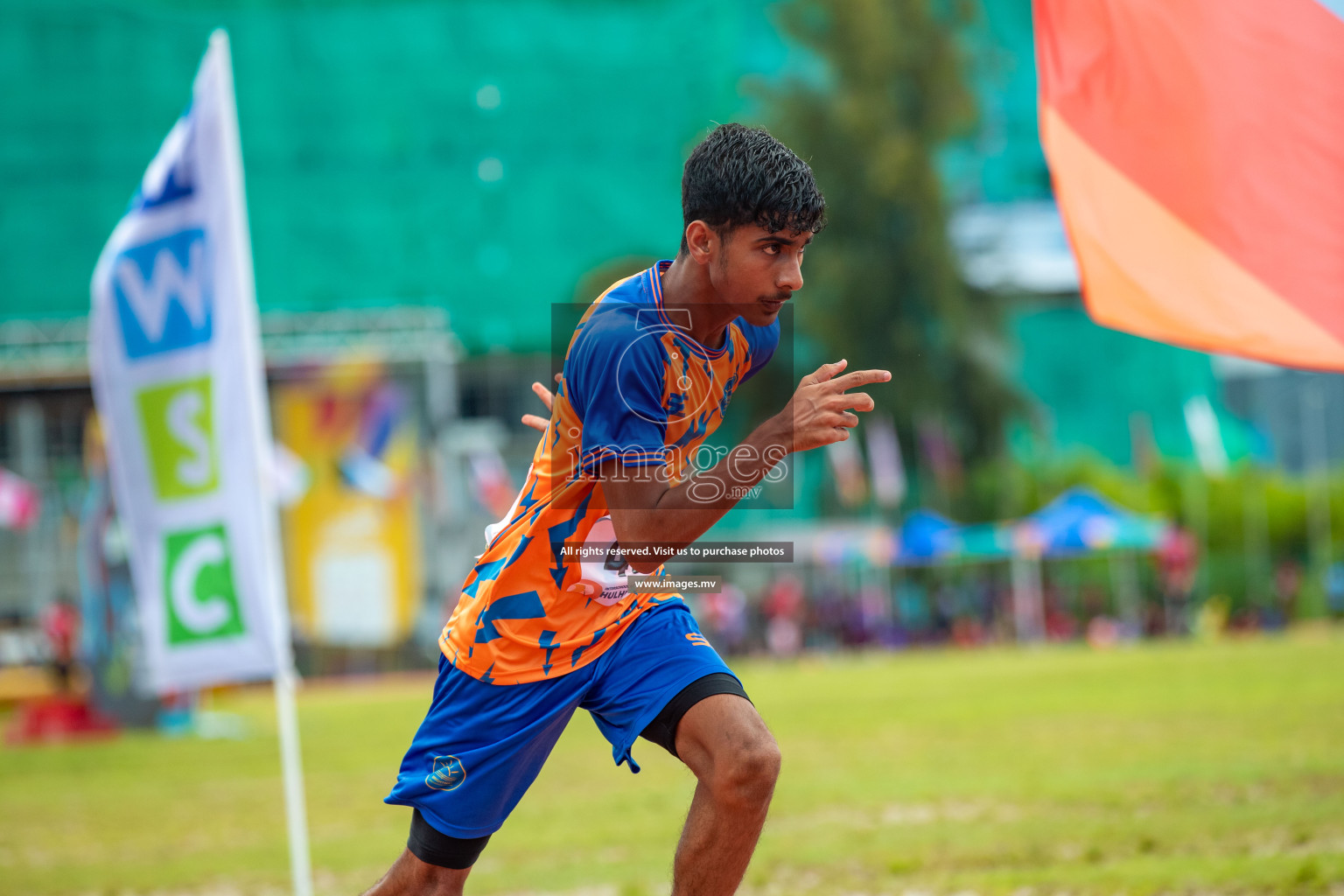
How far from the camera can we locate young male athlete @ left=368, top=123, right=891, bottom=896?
397 centimetres

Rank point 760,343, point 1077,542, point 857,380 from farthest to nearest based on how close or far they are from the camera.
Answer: point 1077,542 < point 760,343 < point 857,380

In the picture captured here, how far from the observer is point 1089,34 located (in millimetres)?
5207

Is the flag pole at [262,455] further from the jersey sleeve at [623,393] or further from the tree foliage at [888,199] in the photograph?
the tree foliage at [888,199]

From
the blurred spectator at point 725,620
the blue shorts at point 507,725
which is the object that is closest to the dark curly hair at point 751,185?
the blue shorts at point 507,725

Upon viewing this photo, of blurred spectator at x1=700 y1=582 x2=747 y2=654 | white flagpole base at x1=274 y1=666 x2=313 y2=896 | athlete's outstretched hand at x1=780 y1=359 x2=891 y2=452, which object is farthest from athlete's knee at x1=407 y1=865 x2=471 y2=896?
blurred spectator at x1=700 y1=582 x2=747 y2=654

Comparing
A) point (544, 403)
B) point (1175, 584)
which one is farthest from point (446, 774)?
point (1175, 584)

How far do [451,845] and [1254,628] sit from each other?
3246 cm

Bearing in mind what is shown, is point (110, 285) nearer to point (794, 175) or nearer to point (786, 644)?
point (794, 175)

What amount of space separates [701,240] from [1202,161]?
2.10 metres

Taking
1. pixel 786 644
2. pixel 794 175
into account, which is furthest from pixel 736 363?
pixel 786 644

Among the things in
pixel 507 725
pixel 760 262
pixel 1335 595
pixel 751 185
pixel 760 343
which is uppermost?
pixel 751 185

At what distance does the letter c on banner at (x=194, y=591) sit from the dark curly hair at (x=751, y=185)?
4438 mm

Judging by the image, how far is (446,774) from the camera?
175 inches

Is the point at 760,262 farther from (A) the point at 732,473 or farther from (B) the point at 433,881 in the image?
(B) the point at 433,881
